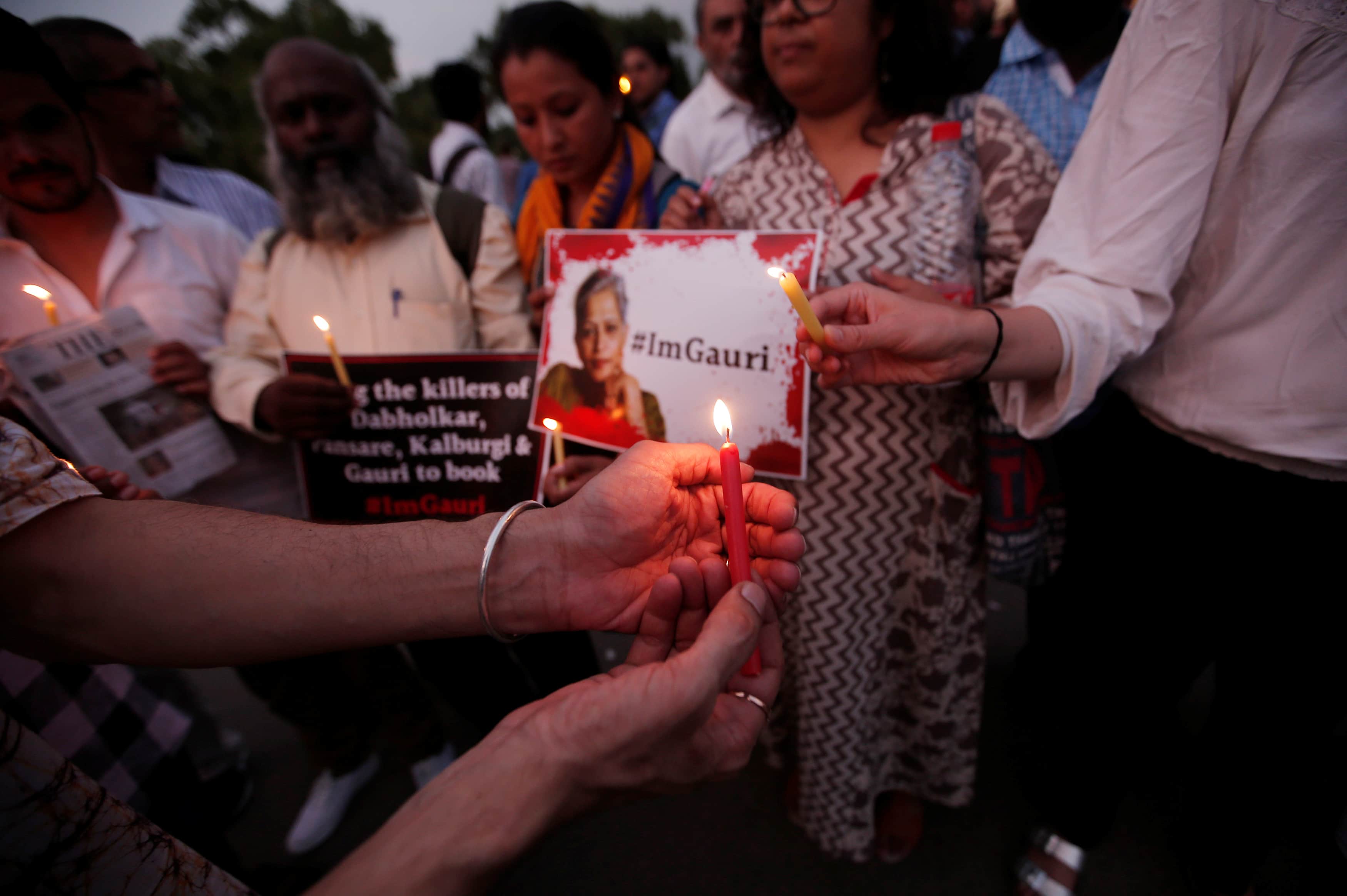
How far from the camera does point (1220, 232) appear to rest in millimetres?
1113

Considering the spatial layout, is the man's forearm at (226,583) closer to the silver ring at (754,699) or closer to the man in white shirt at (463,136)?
the silver ring at (754,699)

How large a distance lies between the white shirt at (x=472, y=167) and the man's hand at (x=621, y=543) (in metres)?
3.04

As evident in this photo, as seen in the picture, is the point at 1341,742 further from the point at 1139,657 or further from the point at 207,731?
the point at 207,731

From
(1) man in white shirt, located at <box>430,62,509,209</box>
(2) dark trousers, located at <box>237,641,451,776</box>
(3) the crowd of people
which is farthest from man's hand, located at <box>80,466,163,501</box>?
(1) man in white shirt, located at <box>430,62,509,209</box>

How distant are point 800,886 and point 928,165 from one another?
2.28 m

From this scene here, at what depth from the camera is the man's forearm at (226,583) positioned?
37.2 inches

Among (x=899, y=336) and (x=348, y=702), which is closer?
(x=899, y=336)

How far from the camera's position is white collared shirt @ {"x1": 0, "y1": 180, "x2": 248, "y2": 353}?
5.86 feet

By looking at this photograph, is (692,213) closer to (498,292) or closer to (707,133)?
(498,292)

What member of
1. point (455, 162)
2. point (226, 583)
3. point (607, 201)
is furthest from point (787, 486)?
point (455, 162)

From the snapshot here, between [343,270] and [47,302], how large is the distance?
2.74ft

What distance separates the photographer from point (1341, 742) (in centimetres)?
189

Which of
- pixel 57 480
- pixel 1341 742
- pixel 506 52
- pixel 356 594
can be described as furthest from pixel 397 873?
pixel 1341 742

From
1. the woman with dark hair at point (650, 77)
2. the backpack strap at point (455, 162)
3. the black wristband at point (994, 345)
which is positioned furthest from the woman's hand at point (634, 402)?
the woman with dark hair at point (650, 77)
